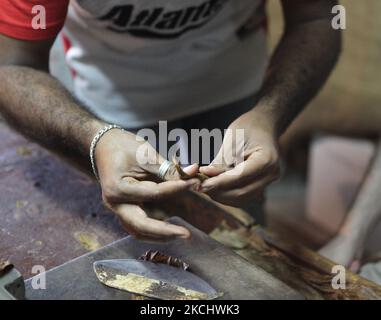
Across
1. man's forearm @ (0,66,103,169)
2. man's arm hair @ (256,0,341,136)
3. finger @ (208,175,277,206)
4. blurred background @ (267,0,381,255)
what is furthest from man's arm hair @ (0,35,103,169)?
blurred background @ (267,0,381,255)

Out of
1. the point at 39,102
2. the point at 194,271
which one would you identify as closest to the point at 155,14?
the point at 39,102

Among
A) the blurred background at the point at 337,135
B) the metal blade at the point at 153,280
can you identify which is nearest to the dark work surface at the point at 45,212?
the metal blade at the point at 153,280

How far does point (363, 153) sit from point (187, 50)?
3.55ft

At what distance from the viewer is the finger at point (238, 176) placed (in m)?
0.79

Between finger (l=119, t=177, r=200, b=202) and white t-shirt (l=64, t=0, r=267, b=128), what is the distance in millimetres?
394

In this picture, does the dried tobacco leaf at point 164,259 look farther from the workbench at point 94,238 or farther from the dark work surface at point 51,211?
the dark work surface at point 51,211

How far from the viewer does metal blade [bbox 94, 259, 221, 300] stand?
73 centimetres

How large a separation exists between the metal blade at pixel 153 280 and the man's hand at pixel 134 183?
44 mm

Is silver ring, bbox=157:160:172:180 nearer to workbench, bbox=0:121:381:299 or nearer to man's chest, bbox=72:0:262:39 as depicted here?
workbench, bbox=0:121:381:299

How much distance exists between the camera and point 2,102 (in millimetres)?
983

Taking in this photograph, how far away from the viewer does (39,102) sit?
36.5 inches

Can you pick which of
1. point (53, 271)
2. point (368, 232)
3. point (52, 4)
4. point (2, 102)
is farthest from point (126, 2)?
point (368, 232)

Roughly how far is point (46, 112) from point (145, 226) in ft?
0.98

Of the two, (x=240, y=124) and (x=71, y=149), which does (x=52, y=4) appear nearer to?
(x=71, y=149)
